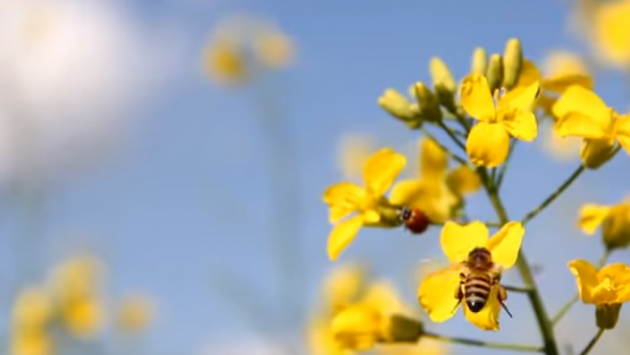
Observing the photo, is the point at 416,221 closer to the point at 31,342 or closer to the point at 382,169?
the point at 382,169

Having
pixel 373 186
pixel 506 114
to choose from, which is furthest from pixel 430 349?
pixel 506 114

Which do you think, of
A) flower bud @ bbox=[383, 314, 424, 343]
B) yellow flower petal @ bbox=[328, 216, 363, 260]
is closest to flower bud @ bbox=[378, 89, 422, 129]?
yellow flower petal @ bbox=[328, 216, 363, 260]

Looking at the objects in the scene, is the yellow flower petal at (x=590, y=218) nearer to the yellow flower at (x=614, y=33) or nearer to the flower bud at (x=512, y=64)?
the flower bud at (x=512, y=64)

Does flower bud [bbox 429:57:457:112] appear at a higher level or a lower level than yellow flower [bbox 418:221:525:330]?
higher

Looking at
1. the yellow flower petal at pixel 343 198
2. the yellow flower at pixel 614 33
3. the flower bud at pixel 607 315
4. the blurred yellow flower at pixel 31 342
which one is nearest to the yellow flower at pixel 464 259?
the flower bud at pixel 607 315

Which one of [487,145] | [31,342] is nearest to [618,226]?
[487,145]

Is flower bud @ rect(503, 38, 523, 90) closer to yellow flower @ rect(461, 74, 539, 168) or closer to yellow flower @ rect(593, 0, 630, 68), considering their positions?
yellow flower @ rect(461, 74, 539, 168)

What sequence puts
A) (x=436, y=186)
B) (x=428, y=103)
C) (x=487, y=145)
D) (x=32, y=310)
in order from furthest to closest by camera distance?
(x=32, y=310) → (x=436, y=186) → (x=428, y=103) → (x=487, y=145)
